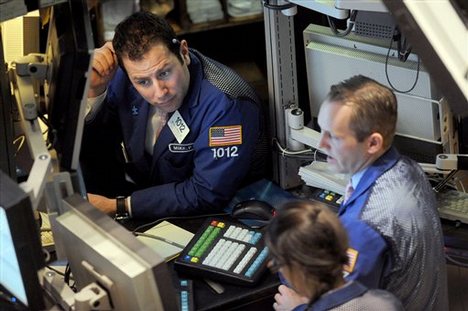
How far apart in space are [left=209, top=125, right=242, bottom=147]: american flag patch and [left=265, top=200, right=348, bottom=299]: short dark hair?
0.83 meters

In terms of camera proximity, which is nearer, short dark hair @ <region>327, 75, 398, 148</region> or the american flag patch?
short dark hair @ <region>327, 75, 398, 148</region>

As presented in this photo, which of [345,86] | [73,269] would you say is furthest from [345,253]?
[73,269]

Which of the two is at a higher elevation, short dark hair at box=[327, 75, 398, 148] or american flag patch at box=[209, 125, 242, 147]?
short dark hair at box=[327, 75, 398, 148]

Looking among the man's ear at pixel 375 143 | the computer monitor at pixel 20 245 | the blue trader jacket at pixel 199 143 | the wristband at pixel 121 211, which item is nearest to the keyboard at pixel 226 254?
the blue trader jacket at pixel 199 143

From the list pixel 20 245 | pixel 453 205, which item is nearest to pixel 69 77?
pixel 20 245

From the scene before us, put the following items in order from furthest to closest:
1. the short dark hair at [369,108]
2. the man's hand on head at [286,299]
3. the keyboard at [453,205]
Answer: the keyboard at [453,205] → the man's hand on head at [286,299] → the short dark hair at [369,108]

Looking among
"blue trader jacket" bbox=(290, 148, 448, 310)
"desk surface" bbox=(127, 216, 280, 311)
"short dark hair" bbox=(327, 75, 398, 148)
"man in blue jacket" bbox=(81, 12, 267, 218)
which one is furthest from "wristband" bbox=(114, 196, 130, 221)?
"short dark hair" bbox=(327, 75, 398, 148)

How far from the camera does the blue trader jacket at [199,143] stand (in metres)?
2.43

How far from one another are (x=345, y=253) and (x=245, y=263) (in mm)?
578

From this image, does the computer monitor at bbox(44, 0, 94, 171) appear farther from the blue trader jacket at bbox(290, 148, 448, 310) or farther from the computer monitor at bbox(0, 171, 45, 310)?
the blue trader jacket at bbox(290, 148, 448, 310)

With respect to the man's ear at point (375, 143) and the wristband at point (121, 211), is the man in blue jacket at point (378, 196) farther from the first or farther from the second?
the wristband at point (121, 211)

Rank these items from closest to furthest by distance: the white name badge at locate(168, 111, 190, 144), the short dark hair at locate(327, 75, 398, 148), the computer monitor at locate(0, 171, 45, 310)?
the computer monitor at locate(0, 171, 45, 310), the short dark hair at locate(327, 75, 398, 148), the white name badge at locate(168, 111, 190, 144)

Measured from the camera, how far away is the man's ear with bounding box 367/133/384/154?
6.07 ft

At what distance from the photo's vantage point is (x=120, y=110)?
2660mm
